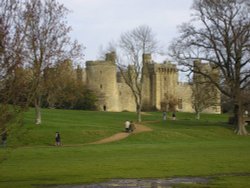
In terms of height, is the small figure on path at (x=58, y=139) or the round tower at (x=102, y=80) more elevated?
the round tower at (x=102, y=80)

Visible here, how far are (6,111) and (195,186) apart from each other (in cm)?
636

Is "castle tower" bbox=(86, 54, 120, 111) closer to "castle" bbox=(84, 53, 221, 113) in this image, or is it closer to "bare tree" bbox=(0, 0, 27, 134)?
"castle" bbox=(84, 53, 221, 113)

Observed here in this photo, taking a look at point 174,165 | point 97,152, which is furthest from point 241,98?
point 174,165

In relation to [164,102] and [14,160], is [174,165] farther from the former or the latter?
[164,102]

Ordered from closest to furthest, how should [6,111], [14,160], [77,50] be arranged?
[6,111]
[14,160]
[77,50]

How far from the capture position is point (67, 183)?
16.5m

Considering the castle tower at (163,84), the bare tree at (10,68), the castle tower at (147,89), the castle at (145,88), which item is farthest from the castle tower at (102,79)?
the bare tree at (10,68)

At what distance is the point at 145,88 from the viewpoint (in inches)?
3757

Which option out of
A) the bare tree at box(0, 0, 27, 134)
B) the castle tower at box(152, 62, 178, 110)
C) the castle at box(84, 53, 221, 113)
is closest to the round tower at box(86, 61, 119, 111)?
the castle at box(84, 53, 221, 113)

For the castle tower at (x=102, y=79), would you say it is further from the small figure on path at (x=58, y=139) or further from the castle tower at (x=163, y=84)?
the small figure on path at (x=58, y=139)

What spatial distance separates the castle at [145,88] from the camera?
8044cm

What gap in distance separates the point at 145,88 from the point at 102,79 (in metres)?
16.5

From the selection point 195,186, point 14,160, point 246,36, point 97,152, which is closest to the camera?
point 195,186

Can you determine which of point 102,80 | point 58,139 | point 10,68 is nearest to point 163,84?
point 102,80
